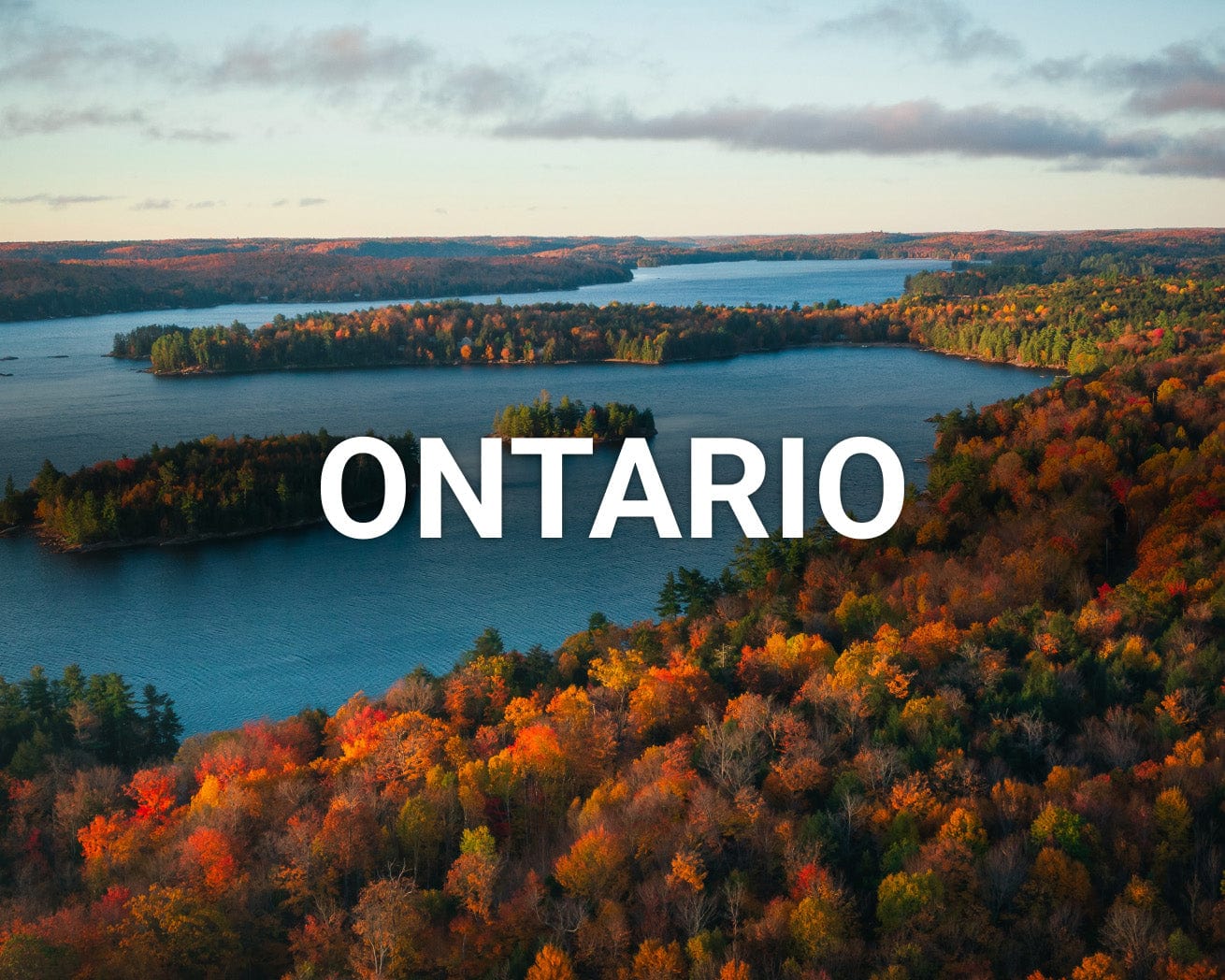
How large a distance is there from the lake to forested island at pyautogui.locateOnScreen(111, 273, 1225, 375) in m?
4.57

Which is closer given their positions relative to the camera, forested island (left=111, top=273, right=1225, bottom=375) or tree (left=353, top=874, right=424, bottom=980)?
tree (left=353, top=874, right=424, bottom=980)

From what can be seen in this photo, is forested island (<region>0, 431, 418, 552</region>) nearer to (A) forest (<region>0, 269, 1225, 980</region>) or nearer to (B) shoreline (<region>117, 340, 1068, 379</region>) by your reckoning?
(A) forest (<region>0, 269, 1225, 980</region>)

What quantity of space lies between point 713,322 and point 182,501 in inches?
2356

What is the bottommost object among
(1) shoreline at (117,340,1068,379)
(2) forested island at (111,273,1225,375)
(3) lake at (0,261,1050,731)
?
(3) lake at (0,261,1050,731)

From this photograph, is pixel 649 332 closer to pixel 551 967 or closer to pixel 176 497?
pixel 176 497

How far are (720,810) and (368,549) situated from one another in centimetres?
2589

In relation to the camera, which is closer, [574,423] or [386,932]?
[386,932]

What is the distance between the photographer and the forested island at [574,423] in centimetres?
5588

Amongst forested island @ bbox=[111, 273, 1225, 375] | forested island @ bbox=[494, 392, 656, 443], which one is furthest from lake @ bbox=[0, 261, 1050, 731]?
forested island @ bbox=[111, 273, 1225, 375]

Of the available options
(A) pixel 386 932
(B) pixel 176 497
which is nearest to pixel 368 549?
(B) pixel 176 497

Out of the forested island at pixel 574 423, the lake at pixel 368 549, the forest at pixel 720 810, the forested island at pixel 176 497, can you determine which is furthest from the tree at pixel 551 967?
the forested island at pixel 574 423

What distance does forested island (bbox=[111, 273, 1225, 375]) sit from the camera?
275ft

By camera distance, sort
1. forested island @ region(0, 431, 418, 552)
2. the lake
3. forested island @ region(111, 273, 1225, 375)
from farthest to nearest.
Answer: forested island @ region(111, 273, 1225, 375) < forested island @ region(0, 431, 418, 552) < the lake

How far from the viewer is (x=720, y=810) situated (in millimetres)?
16188
